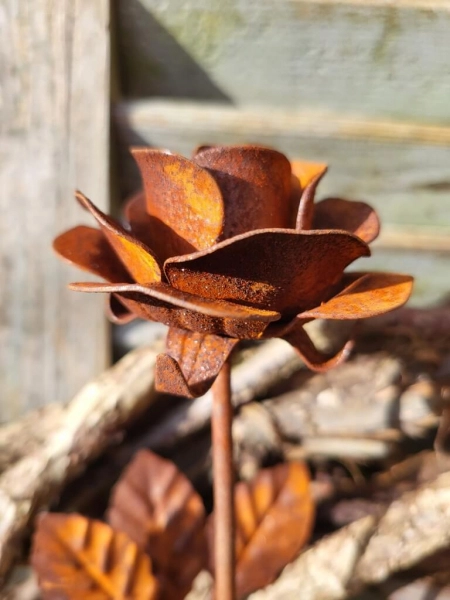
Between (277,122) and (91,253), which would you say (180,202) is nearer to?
(91,253)

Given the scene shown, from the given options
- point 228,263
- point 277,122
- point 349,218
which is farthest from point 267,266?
point 277,122

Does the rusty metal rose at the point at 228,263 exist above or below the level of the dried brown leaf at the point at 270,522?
above

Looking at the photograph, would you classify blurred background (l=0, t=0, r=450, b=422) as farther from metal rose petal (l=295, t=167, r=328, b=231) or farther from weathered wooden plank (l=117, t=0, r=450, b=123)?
metal rose petal (l=295, t=167, r=328, b=231)

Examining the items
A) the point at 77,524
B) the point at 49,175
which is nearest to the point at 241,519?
the point at 77,524

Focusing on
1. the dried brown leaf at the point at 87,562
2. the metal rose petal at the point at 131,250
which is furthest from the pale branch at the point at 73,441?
the metal rose petal at the point at 131,250

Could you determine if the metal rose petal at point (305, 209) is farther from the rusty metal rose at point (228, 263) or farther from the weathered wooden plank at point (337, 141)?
the weathered wooden plank at point (337, 141)
